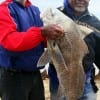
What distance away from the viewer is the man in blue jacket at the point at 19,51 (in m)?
5.82

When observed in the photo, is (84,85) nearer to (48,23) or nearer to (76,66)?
(76,66)

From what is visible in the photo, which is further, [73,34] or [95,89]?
[95,89]

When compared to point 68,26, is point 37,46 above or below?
below

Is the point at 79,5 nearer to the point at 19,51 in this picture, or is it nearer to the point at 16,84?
the point at 19,51

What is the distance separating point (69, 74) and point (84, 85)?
0.43 m

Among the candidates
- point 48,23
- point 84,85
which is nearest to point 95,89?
point 84,85

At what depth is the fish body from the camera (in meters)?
5.72

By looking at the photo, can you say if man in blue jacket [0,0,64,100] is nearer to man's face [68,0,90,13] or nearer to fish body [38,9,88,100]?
fish body [38,9,88,100]

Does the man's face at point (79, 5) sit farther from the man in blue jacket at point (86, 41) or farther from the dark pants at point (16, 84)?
the dark pants at point (16, 84)

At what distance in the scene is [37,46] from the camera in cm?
629

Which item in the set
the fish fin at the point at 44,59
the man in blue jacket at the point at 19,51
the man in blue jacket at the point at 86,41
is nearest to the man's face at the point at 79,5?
the man in blue jacket at the point at 86,41

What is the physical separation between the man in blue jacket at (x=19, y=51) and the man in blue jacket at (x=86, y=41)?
0.24 metres

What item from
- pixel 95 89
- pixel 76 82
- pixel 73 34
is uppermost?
pixel 73 34

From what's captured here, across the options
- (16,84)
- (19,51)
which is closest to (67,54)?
(19,51)
